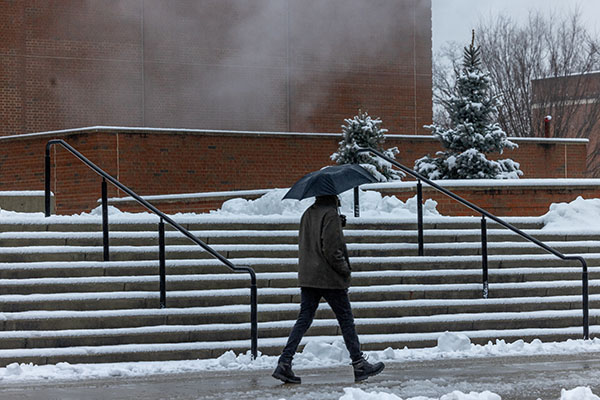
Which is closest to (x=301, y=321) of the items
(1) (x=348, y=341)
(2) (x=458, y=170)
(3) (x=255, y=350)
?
(1) (x=348, y=341)

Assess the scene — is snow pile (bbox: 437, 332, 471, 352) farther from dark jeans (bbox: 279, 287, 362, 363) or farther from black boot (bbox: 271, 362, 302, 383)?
black boot (bbox: 271, 362, 302, 383)

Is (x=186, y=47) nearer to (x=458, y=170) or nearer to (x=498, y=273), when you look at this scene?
(x=458, y=170)

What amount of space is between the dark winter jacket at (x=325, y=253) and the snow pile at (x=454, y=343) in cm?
190

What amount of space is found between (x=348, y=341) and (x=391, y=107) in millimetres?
18879

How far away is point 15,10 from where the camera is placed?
22.8 metres

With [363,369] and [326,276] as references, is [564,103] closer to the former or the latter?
[326,276]

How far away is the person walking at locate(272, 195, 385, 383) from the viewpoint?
8.20 m

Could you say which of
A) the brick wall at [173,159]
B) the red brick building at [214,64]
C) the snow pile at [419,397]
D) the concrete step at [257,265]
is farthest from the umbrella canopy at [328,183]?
the red brick building at [214,64]

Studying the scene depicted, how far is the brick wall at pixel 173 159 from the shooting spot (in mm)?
19422

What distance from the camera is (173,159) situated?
65.9 feet

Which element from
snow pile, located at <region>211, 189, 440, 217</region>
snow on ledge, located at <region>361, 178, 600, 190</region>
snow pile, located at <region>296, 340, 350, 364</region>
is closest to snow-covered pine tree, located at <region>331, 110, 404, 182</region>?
snow on ledge, located at <region>361, 178, 600, 190</region>

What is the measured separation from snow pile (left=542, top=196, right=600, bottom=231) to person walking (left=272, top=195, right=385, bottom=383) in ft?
19.3

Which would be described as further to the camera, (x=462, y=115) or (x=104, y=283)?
(x=462, y=115)

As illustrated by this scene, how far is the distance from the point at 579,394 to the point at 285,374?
7.29 feet
